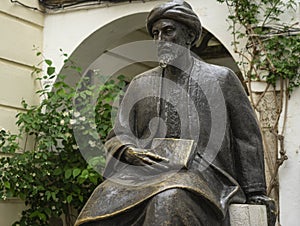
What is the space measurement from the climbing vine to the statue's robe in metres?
2.06

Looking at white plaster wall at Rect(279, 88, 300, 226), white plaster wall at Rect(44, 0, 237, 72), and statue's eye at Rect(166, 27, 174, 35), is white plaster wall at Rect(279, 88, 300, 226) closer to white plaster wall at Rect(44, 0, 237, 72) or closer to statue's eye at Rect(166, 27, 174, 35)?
white plaster wall at Rect(44, 0, 237, 72)

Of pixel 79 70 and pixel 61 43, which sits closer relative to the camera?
pixel 79 70

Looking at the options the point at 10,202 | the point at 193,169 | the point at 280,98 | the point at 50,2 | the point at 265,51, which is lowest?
the point at 10,202

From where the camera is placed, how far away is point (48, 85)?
6191 mm

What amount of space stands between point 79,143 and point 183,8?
2905 mm

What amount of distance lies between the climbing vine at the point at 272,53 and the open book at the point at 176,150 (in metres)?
2.32

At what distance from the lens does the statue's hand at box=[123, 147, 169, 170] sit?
318 centimetres

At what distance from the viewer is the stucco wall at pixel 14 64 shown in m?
6.20

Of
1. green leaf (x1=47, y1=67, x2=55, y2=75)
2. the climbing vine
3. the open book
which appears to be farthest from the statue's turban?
green leaf (x1=47, y1=67, x2=55, y2=75)

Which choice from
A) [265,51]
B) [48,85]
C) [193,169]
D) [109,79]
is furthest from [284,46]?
[193,169]

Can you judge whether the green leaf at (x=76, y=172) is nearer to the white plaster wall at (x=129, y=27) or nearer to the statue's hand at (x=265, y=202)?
the white plaster wall at (x=129, y=27)

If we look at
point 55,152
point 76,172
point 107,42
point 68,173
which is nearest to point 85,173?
point 76,172

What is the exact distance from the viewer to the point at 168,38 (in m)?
3.39

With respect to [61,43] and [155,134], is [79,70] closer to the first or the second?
[61,43]
